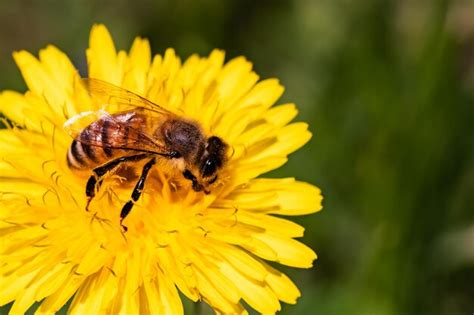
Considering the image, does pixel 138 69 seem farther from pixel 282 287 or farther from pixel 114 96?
pixel 282 287

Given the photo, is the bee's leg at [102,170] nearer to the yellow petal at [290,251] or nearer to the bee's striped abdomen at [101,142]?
the bee's striped abdomen at [101,142]

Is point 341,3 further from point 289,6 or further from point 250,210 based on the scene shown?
point 250,210

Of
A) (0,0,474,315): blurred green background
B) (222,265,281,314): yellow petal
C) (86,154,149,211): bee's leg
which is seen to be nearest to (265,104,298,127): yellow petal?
(86,154,149,211): bee's leg

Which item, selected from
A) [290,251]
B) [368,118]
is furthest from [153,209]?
[368,118]

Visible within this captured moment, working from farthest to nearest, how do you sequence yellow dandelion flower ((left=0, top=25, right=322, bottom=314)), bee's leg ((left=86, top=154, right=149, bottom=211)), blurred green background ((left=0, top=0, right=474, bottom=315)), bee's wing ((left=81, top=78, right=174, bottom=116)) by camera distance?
blurred green background ((left=0, top=0, right=474, bottom=315)) → bee's wing ((left=81, top=78, right=174, bottom=116)) → bee's leg ((left=86, top=154, right=149, bottom=211)) → yellow dandelion flower ((left=0, top=25, right=322, bottom=314))

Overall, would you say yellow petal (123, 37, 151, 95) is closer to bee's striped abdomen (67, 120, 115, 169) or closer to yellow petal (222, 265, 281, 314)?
bee's striped abdomen (67, 120, 115, 169)

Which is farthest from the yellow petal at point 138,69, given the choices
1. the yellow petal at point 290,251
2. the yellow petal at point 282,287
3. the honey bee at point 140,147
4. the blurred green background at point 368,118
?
the blurred green background at point 368,118

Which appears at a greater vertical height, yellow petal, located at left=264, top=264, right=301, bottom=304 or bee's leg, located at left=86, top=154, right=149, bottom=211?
bee's leg, located at left=86, top=154, right=149, bottom=211

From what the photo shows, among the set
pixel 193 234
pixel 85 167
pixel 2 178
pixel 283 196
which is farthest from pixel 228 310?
pixel 2 178
